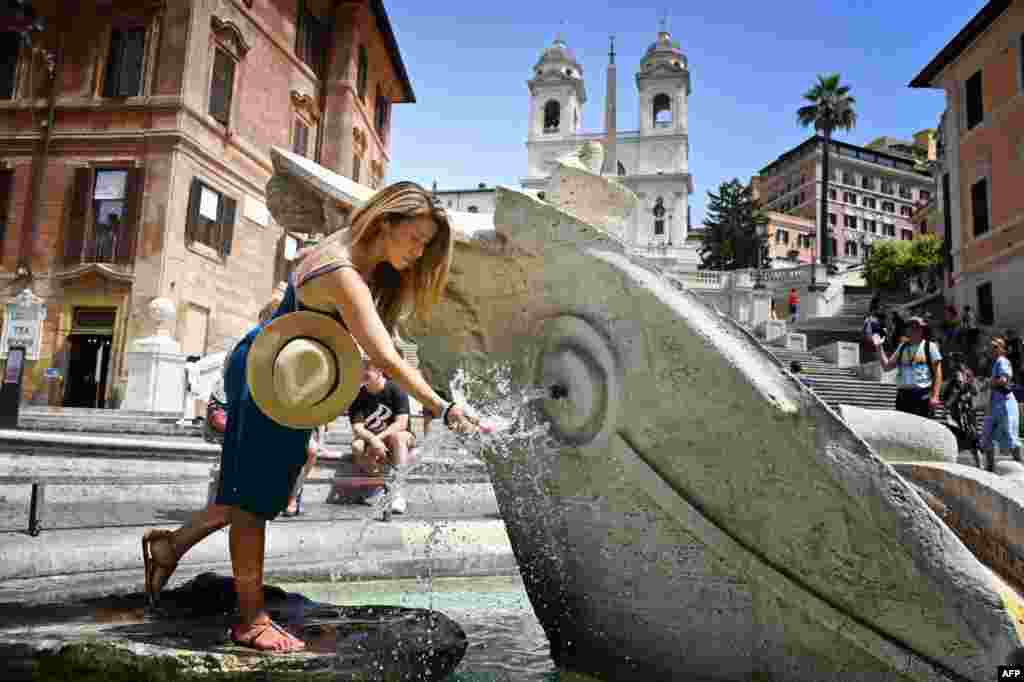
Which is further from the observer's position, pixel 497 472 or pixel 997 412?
pixel 997 412

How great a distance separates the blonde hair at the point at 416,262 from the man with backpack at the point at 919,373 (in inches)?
215

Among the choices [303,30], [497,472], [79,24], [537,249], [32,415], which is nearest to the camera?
[537,249]

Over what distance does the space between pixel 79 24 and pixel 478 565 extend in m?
23.0

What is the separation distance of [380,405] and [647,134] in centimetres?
8048

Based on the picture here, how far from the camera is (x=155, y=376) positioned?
1545 cm

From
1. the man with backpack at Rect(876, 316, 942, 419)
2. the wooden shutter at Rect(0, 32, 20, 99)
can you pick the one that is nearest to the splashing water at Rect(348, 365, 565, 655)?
the man with backpack at Rect(876, 316, 942, 419)

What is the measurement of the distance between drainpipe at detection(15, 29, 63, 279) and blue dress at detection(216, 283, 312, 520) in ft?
68.5

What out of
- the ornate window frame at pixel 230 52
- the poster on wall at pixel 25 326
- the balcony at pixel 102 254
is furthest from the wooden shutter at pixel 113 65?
the poster on wall at pixel 25 326

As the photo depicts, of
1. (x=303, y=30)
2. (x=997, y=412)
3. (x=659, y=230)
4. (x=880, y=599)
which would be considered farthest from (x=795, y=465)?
(x=659, y=230)

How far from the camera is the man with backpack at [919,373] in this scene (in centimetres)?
642

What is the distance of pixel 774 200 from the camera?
3686 inches

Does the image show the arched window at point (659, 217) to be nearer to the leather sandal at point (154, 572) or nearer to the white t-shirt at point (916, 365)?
the white t-shirt at point (916, 365)

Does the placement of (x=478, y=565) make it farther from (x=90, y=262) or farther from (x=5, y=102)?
(x=5, y=102)

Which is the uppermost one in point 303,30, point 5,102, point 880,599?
point 303,30
